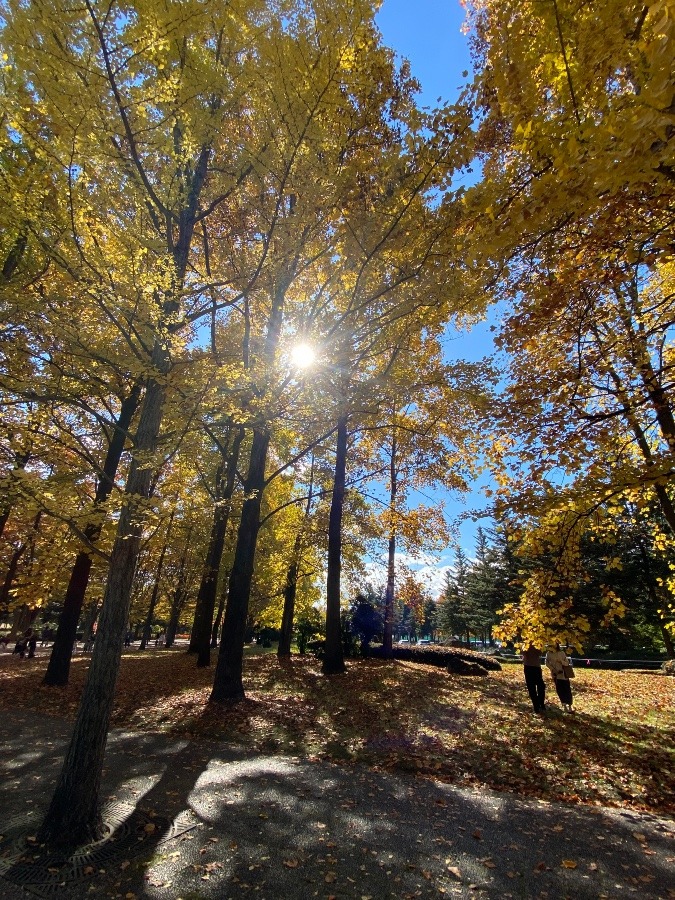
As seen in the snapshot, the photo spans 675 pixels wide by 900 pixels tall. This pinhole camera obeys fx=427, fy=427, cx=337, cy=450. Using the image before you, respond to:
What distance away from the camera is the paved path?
10.8 feet

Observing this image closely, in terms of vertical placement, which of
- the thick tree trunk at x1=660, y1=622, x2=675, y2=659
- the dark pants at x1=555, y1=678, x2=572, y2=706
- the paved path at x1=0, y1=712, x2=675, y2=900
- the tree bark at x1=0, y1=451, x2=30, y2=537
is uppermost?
the tree bark at x1=0, y1=451, x2=30, y2=537

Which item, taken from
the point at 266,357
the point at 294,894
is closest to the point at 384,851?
the point at 294,894

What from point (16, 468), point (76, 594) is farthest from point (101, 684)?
point (76, 594)

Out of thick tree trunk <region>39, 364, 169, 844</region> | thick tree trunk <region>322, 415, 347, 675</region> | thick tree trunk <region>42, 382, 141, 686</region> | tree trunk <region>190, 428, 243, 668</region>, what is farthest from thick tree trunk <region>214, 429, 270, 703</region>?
thick tree trunk <region>42, 382, 141, 686</region>

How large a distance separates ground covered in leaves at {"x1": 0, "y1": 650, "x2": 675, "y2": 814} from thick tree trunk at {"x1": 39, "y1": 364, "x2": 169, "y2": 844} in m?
3.07

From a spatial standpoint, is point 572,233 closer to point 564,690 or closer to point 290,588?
point 564,690

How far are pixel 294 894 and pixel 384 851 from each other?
0.94 m

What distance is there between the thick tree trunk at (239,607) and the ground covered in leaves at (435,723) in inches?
16.6

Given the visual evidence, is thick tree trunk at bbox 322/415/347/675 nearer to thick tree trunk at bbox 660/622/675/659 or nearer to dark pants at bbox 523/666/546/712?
dark pants at bbox 523/666/546/712

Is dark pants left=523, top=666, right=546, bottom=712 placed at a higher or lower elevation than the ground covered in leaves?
higher

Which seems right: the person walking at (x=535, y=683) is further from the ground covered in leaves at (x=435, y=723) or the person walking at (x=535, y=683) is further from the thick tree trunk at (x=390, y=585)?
the thick tree trunk at (x=390, y=585)

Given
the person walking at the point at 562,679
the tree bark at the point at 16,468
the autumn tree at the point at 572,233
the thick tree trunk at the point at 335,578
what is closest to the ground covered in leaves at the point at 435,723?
the person walking at the point at 562,679

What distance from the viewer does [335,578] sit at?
12438mm

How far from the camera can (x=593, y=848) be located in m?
3.82
